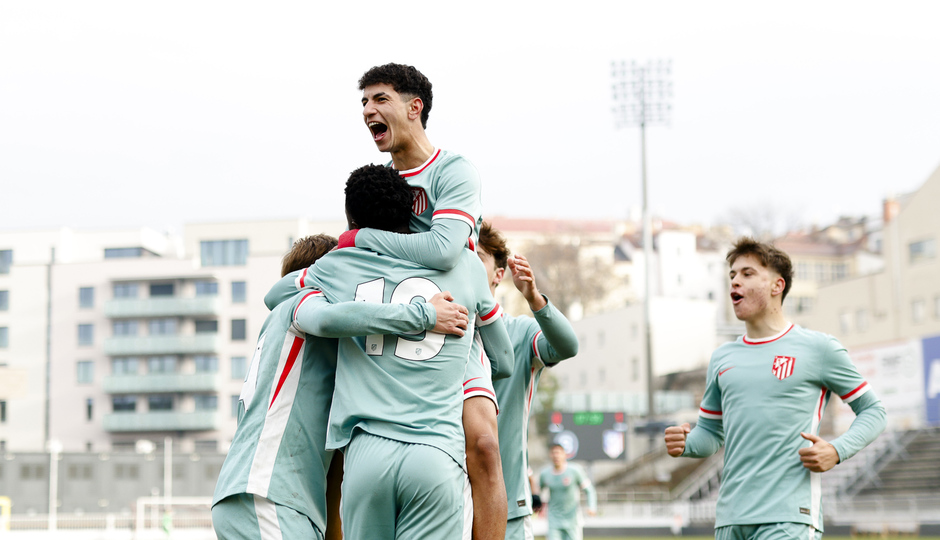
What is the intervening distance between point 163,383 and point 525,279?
70.6m

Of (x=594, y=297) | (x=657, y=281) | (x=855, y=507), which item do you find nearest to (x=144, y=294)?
(x=594, y=297)

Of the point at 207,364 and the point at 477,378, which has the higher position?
the point at 477,378

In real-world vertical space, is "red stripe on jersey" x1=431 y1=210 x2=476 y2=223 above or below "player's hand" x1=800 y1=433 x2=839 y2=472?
above

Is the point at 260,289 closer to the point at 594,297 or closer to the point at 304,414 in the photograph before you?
the point at 594,297

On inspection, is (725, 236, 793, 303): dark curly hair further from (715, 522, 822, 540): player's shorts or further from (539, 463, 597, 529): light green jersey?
(539, 463, 597, 529): light green jersey

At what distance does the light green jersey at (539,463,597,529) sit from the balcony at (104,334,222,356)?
60719 millimetres

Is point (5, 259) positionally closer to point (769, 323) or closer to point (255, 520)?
point (769, 323)

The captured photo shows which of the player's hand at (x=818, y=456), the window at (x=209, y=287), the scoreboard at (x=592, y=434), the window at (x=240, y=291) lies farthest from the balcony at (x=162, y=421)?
the player's hand at (x=818, y=456)

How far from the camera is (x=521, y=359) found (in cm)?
595

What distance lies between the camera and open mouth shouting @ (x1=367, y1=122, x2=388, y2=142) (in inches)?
178

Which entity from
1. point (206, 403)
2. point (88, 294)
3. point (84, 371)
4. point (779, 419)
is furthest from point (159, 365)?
point (779, 419)

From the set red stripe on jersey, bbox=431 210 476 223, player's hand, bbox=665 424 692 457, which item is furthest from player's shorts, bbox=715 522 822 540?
red stripe on jersey, bbox=431 210 476 223

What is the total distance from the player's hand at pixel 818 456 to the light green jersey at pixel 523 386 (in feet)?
4.09

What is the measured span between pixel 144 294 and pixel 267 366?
241ft
